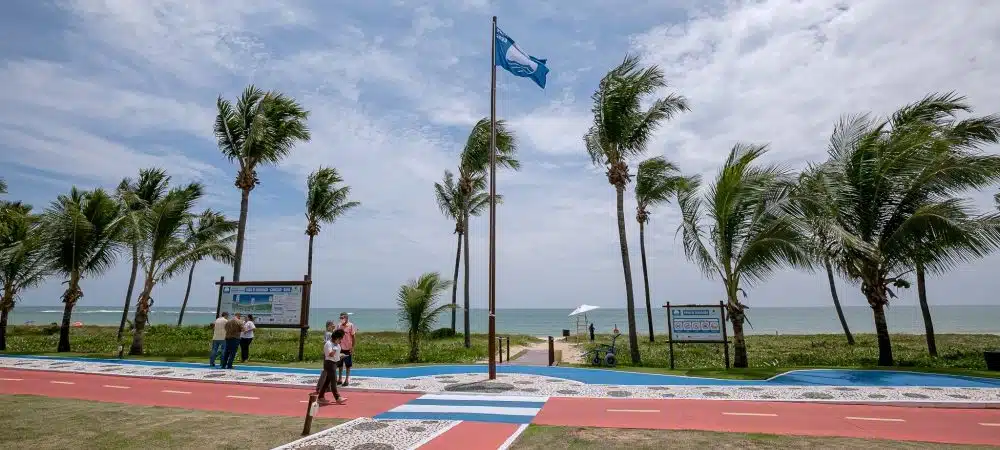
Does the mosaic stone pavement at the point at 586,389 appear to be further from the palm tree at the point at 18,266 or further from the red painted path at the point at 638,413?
the palm tree at the point at 18,266

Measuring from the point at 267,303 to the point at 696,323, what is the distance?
14.3 metres

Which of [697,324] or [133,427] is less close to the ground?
[697,324]

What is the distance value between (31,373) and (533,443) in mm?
15698

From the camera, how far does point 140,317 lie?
19312mm

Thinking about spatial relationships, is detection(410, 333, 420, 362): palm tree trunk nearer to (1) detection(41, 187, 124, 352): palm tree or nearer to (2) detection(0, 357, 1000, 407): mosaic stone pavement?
(2) detection(0, 357, 1000, 407): mosaic stone pavement

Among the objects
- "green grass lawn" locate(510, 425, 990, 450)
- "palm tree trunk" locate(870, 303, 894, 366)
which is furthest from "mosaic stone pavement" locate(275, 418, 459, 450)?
"palm tree trunk" locate(870, 303, 894, 366)

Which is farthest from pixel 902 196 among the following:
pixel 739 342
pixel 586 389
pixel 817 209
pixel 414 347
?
pixel 414 347

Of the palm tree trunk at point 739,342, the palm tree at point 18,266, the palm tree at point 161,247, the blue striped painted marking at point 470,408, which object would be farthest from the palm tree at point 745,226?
the palm tree at point 18,266

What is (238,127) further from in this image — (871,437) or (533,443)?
(871,437)

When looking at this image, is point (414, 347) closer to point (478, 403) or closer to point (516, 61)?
point (478, 403)

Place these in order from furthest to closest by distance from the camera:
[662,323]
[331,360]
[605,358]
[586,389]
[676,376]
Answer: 1. [662,323]
2. [605,358]
3. [676,376]
4. [586,389]
5. [331,360]

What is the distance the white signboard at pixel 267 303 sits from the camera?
56.8 ft

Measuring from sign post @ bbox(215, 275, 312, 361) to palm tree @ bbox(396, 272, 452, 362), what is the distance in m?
3.37

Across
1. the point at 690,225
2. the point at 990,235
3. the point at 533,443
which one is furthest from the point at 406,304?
the point at 990,235
